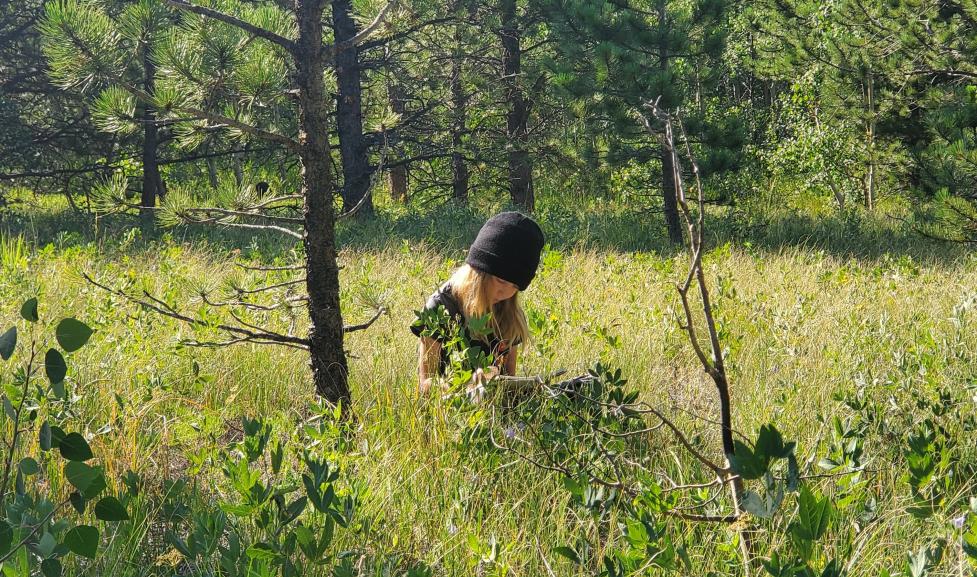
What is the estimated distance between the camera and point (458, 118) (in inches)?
466

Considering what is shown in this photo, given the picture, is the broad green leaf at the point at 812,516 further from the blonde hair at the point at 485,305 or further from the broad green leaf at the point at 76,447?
the blonde hair at the point at 485,305

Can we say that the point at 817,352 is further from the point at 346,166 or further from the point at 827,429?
the point at 346,166

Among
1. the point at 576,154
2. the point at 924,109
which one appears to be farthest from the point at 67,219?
the point at 924,109

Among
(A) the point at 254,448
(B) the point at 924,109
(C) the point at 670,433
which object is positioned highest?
(B) the point at 924,109

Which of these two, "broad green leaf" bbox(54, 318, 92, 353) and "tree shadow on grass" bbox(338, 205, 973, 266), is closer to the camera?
"broad green leaf" bbox(54, 318, 92, 353)

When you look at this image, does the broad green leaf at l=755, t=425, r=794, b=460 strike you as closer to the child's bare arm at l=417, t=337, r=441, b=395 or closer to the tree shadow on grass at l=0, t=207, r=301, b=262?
the child's bare arm at l=417, t=337, r=441, b=395

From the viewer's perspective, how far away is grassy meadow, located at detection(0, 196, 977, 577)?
220 centimetres

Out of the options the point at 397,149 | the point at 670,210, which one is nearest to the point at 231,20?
the point at 670,210

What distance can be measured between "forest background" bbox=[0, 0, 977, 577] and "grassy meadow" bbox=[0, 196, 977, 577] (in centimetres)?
2

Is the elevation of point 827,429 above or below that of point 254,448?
below

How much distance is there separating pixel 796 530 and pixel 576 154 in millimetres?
9167

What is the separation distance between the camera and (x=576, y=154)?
10242 millimetres

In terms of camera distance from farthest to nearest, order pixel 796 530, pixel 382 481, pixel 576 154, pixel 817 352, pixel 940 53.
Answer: pixel 576 154 → pixel 940 53 → pixel 817 352 → pixel 382 481 → pixel 796 530

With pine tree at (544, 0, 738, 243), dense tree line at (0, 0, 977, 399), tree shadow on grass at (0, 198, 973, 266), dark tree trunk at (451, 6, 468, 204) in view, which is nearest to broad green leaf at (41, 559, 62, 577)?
dense tree line at (0, 0, 977, 399)
